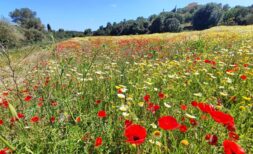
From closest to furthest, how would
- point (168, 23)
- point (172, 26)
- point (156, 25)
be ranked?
1. point (172, 26)
2. point (168, 23)
3. point (156, 25)

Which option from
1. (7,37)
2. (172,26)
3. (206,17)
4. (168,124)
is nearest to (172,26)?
(172,26)

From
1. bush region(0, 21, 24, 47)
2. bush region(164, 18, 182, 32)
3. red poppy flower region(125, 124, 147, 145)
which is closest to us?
red poppy flower region(125, 124, 147, 145)

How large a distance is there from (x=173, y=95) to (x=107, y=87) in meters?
0.98

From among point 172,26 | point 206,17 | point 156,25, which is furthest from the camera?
point 206,17

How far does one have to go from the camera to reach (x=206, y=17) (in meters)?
62.3

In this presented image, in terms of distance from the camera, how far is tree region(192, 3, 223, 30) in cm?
6044

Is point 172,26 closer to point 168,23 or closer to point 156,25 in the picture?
point 168,23

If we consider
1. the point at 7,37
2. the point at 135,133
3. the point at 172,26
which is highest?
the point at 7,37

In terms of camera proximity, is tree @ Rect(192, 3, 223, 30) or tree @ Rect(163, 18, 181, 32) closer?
tree @ Rect(163, 18, 181, 32)

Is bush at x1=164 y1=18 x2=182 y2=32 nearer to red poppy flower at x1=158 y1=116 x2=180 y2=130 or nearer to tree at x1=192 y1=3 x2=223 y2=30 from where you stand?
tree at x1=192 y1=3 x2=223 y2=30

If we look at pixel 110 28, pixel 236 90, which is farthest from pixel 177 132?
pixel 110 28

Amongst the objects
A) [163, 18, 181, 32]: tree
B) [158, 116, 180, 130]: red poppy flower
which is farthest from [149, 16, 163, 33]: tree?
[158, 116, 180, 130]: red poppy flower

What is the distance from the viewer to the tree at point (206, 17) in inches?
2379

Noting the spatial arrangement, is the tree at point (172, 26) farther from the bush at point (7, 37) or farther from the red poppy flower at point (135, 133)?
the red poppy flower at point (135, 133)
